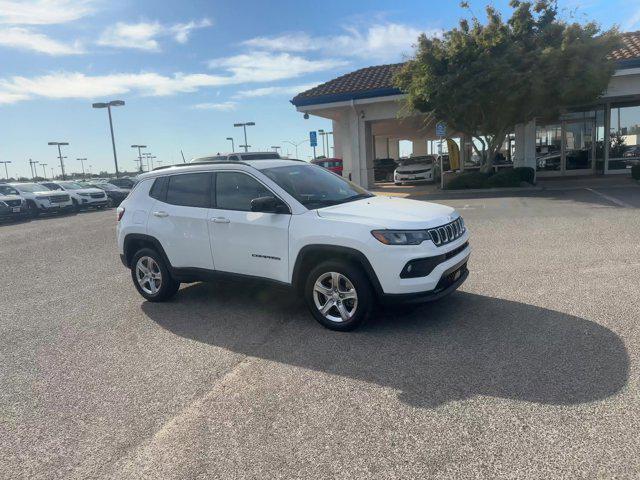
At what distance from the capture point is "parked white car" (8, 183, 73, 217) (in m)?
22.0

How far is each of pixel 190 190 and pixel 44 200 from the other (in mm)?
19610

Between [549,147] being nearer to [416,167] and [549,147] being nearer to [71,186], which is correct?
[416,167]

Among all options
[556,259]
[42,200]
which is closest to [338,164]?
[42,200]

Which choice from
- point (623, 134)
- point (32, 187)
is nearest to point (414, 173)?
point (623, 134)

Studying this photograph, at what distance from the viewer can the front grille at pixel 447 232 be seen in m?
4.62

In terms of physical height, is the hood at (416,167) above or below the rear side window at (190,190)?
below

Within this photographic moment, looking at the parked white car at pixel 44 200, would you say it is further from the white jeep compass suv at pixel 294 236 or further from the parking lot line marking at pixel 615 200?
the parking lot line marking at pixel 615 200

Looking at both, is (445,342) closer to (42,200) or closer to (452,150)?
(42,200)

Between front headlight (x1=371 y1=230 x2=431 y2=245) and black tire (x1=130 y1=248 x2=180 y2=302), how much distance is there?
292 centimetres

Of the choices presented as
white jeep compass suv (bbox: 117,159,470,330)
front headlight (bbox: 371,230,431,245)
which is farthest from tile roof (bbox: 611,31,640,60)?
front headlight (bbox: 371,230,431,245)

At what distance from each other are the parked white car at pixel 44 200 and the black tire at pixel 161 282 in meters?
18.7

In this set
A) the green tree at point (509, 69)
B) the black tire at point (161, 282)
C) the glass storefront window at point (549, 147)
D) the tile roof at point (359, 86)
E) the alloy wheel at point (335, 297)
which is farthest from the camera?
the glass storefront window at point (549, 147)

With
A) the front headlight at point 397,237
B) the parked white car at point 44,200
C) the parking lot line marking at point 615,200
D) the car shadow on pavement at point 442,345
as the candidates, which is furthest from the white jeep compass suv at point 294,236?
the parked white car at point 44,200

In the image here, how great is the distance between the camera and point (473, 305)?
17.9 ft
